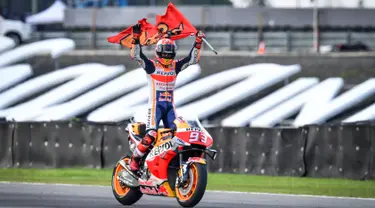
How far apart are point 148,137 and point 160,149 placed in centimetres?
35

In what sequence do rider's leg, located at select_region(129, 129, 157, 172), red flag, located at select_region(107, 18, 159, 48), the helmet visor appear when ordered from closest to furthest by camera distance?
rider's leg, located at select_region(129, 129, 157, 172)
the helmet visor
red flag, located at select_region(107, 18, 159, 48)

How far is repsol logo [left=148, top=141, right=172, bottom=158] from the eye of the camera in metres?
11.8

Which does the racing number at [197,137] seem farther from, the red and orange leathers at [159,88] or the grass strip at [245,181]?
the grass strip at [245,181]

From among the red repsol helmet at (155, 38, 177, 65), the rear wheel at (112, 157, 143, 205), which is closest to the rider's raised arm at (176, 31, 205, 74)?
the red repsol helmet at (155, 38, 177, 65)

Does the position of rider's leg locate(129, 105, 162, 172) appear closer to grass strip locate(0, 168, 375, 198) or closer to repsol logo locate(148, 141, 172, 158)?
repsol logo locate(148, 141, 172, 158)

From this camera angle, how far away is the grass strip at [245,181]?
15.7 metres

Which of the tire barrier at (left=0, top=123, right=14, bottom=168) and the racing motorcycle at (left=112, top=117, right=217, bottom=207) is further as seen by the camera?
the tire barrier at (left=0, top=123, right=14, bottom=168)

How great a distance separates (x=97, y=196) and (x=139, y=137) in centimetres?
153

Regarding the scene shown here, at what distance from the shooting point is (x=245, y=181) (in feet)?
58.7

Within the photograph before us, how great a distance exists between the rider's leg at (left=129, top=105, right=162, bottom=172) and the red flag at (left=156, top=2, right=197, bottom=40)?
1.67 meters

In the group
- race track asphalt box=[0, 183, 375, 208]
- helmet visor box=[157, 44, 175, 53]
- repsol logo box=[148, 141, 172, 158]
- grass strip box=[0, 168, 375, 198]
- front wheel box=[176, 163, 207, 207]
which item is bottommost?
grass strip box=[0, 168, 375, 198]

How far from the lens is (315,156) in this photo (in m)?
18.3

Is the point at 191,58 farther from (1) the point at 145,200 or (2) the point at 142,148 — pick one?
(1) the point at 145,200

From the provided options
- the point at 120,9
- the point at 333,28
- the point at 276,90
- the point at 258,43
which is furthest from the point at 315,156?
the point at 120,9
